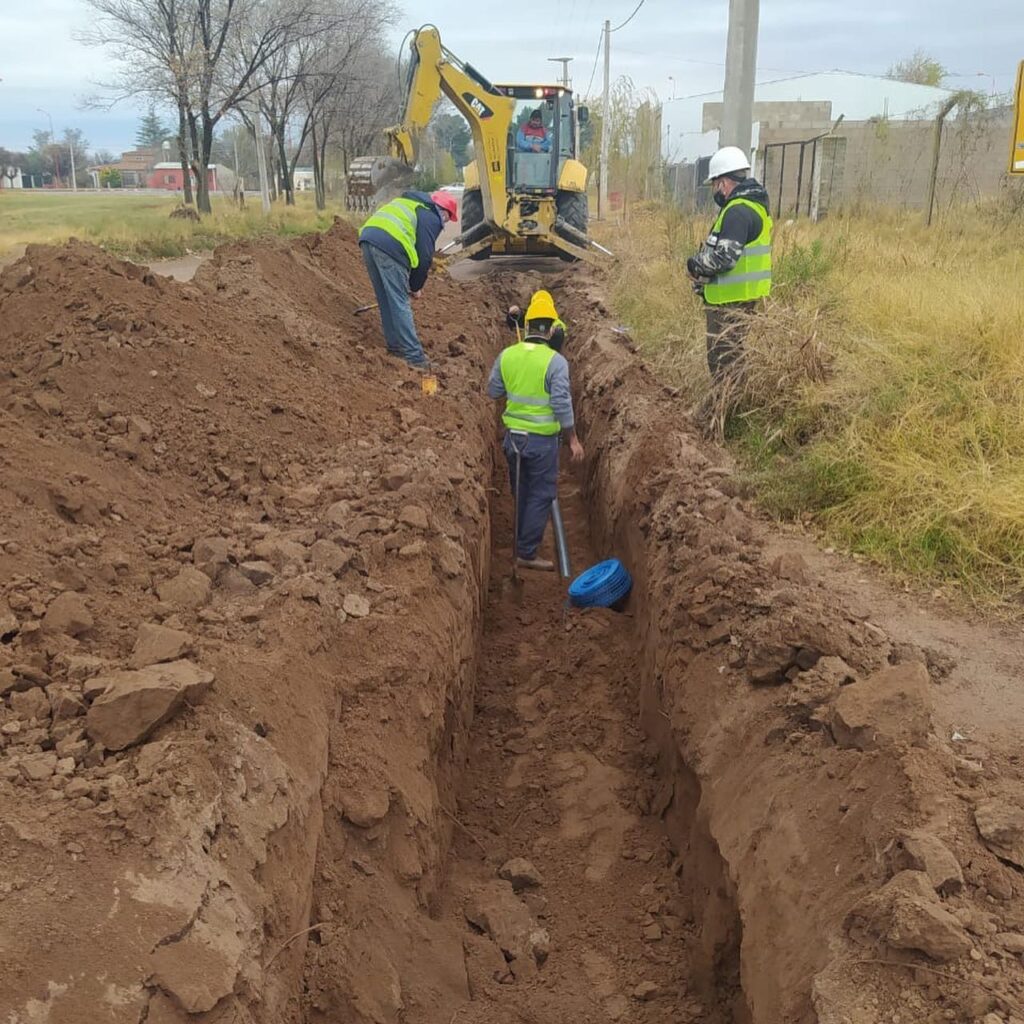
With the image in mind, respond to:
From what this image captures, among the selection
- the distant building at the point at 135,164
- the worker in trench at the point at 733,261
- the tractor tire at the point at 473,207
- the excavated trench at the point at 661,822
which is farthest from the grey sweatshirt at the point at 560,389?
the distant building at the point at 135,164

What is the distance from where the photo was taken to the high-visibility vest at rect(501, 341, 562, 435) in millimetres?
7363

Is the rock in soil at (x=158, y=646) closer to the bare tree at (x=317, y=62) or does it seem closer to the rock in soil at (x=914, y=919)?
the rock in soil at (x=914, y=919)

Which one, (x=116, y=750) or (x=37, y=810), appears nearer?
(x=37, y=810)

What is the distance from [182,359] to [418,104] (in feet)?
22.5

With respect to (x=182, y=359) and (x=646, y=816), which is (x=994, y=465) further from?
(x=182, y=359)

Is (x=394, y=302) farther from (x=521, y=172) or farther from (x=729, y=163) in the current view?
(x=521, y=172)

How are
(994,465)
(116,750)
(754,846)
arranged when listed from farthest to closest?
(994,465), (754,846), (116,750)

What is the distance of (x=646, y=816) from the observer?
4938 mm

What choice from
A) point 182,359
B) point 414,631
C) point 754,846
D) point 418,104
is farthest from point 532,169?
point 754,846

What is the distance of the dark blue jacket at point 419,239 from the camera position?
29.0ft

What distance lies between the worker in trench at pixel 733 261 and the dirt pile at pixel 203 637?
2208 mm

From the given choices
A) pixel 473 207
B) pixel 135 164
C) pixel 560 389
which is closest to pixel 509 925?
pixel 560 389

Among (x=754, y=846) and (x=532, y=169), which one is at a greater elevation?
(x=532, y=169)

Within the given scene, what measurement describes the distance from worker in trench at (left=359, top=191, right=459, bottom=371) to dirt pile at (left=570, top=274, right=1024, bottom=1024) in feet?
14.3
